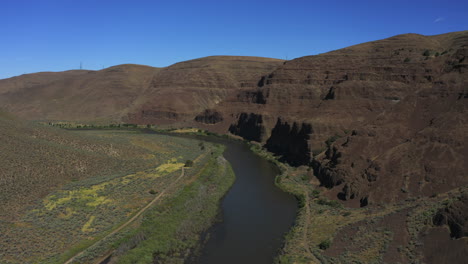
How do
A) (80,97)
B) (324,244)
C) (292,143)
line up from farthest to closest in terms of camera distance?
(80,97) < (292,143) < (324,244)

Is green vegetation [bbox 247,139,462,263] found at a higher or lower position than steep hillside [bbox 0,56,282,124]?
lower

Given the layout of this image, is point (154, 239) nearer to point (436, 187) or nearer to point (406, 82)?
point (436, 187)

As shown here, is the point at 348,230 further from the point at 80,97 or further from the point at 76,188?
the point at 80,97

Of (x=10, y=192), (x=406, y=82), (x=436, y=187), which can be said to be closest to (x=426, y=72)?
(x=406, y=82)

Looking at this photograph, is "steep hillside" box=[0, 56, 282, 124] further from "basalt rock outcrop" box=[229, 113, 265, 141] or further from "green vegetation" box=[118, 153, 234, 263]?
"green vegetation" box=[118, 153, 234, 263]

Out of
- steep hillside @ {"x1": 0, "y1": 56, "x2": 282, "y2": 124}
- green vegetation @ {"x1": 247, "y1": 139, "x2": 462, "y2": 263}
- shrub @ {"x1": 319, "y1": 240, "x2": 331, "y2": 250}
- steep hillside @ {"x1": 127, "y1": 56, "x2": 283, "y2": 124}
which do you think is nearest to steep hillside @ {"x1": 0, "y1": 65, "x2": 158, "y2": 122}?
steep hillside @ {"x1": 0, "y1": 56, "x2": 282, "y2": 124}

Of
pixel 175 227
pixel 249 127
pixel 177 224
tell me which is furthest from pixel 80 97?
pixel 175 227
